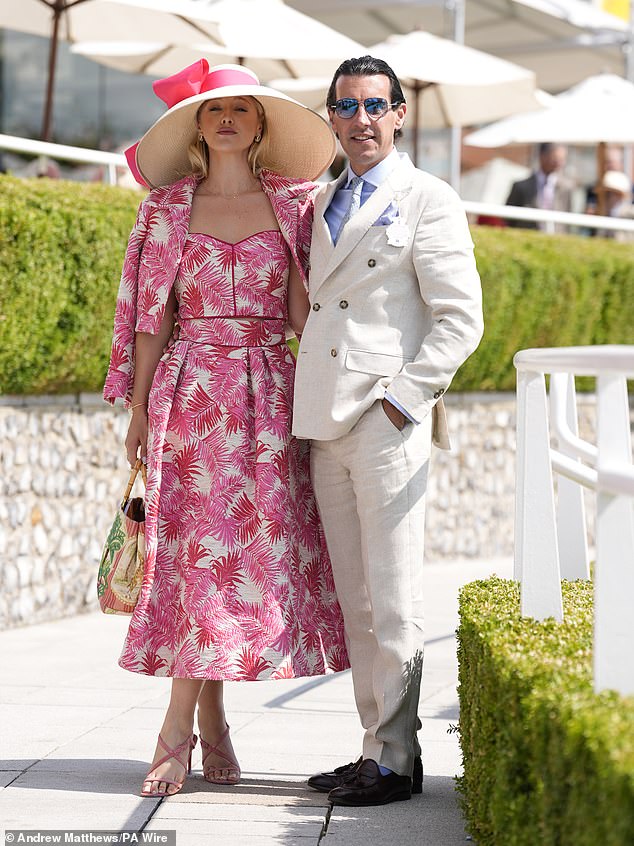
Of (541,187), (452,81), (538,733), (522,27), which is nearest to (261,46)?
(452,81)

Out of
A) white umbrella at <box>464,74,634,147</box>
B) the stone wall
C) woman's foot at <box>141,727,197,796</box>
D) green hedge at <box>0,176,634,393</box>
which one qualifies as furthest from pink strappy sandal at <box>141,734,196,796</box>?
white umbrella at <box>464,74,634,147</box>

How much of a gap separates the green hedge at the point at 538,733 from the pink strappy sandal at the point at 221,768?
2.45 feet

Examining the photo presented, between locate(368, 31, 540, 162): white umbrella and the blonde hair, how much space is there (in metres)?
7.30

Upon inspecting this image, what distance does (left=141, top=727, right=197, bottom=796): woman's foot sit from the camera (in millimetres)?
4297

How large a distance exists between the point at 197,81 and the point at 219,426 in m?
1.12

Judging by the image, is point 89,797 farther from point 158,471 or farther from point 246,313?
point 246,313

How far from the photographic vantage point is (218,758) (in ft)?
14.9

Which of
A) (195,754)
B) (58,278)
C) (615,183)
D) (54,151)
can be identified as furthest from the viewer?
(615,183)

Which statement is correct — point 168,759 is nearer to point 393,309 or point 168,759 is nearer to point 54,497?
point 393,309

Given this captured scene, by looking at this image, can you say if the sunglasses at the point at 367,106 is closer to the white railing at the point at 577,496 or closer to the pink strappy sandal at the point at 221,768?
the white railing at the point at 577,496

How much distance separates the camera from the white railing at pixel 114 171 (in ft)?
24.7

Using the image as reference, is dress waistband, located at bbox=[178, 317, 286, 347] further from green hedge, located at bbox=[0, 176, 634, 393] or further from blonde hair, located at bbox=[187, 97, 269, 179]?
green hedge, located at bbox=[0, 176, 634, 393]

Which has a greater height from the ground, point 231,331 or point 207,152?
point 207,152

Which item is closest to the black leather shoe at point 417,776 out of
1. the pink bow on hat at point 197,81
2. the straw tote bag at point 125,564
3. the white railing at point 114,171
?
Result: the straw tote bag at point 125,564
